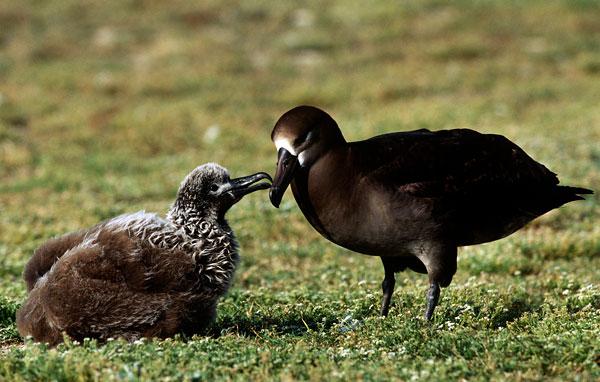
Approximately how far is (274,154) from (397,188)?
1285 centimetres

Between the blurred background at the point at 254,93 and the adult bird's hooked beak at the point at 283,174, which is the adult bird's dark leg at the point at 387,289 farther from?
the blurred background at the point at 254,93

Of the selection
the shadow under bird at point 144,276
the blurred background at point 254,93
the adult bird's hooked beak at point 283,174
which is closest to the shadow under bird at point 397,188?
the adult bird's hooked beak at point 283,174

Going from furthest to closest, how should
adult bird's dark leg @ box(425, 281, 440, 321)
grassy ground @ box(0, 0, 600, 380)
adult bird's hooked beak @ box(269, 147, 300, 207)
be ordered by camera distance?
1. adult bird's dark leg @ box(425, 281, 440, 321)
2. adult bird's hooked beak @ box(269, 147, 300, 207)
3. grassy ground @ box(0, 0, 600, 380)

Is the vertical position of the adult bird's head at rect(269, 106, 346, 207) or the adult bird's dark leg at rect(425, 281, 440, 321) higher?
the adult bird's head at rect(269, 106, 346, 207)

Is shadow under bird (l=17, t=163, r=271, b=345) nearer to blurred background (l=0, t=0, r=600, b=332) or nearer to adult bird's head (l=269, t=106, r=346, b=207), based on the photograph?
adult bird's head (l=269, t=106, r=346, b=207)

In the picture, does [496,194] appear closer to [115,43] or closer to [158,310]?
[158,310]

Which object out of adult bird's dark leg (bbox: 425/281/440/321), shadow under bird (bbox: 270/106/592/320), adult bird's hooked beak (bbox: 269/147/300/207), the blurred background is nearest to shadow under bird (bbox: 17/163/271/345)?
adult bird's hooked beak (bbox: 269/147/300/207)

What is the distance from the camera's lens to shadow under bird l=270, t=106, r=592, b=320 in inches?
313

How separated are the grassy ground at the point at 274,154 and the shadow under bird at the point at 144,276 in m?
0.37

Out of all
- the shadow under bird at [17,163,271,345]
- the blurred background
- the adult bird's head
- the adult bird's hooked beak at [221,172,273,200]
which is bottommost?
the shadow under bird at [17,163,271,345]

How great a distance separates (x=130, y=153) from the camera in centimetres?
2127

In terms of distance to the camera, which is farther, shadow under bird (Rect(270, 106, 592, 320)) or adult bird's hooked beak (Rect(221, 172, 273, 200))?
adult bird's hooked beak (Rect(221, 172, 273, 200))

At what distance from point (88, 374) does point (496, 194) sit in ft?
13.2

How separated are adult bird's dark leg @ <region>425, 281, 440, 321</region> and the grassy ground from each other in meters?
0.12
